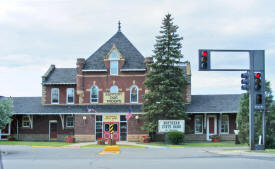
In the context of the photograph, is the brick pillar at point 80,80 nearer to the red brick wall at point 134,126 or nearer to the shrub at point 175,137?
the red brick wall at point 134,126

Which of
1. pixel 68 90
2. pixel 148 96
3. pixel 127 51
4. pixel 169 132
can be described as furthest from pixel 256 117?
pixel 68 90

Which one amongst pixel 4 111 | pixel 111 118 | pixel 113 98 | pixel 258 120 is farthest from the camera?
pixel 113 98

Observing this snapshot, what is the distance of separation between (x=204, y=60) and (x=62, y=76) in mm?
23174

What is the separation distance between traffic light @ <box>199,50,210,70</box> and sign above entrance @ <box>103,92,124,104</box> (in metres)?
18.2

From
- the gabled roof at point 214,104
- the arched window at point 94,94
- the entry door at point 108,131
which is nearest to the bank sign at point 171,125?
the gabled roof at point 214,104

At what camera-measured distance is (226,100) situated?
39344mm

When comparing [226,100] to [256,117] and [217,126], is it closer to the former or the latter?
[217,126]

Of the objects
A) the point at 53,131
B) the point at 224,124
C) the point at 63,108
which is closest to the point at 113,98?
the point at 63,108

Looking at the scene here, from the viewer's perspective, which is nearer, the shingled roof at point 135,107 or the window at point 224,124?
the shingled roof at point 135,107

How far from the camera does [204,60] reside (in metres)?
21.0

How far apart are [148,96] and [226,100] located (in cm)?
956

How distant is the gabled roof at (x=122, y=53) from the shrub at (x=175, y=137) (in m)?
8.53

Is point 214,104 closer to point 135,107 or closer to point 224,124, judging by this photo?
point 224,124

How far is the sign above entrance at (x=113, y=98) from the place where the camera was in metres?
38.4
